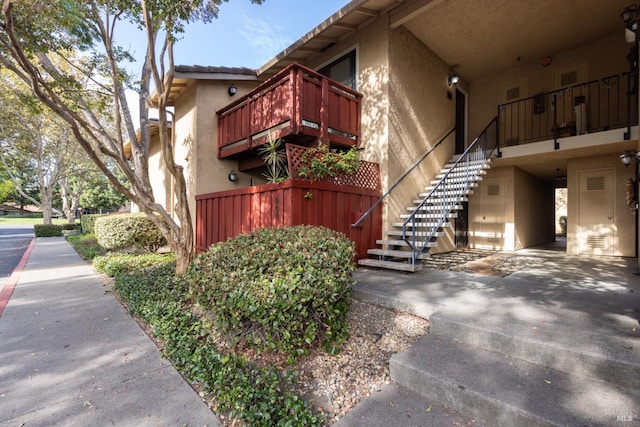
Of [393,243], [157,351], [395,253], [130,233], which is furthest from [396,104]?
[130,233]

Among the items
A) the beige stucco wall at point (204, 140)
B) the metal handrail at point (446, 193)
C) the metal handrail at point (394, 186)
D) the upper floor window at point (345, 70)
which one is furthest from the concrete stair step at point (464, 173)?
the beige stucco wall at point (204, 140)

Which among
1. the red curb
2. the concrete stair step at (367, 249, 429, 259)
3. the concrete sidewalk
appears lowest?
the concrete sidewalk

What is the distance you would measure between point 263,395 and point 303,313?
66 cm

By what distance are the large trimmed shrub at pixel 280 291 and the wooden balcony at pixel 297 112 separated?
3387mm

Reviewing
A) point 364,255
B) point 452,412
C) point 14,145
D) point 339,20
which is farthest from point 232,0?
point 14,145

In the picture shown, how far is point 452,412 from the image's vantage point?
2.07 meters

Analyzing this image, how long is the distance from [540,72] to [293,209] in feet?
27.8

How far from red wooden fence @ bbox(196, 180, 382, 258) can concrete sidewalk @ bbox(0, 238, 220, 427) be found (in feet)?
8.36

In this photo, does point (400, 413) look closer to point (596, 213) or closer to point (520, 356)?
point (520, 356)

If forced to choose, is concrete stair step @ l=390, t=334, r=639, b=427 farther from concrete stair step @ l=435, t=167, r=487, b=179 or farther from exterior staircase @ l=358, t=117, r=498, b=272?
concrete stair step @ l=435, t=167, r=487, b=179

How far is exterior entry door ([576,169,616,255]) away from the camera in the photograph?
7.14 meters

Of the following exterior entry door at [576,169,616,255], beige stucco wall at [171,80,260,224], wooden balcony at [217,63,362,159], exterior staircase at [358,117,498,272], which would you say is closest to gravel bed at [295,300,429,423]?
exterior staircase at [358,117,498,272]

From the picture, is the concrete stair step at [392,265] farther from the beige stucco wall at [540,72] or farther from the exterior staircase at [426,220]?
the beige stucco wall at [540,72]

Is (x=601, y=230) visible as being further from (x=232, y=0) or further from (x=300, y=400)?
(x=232, y=0)
